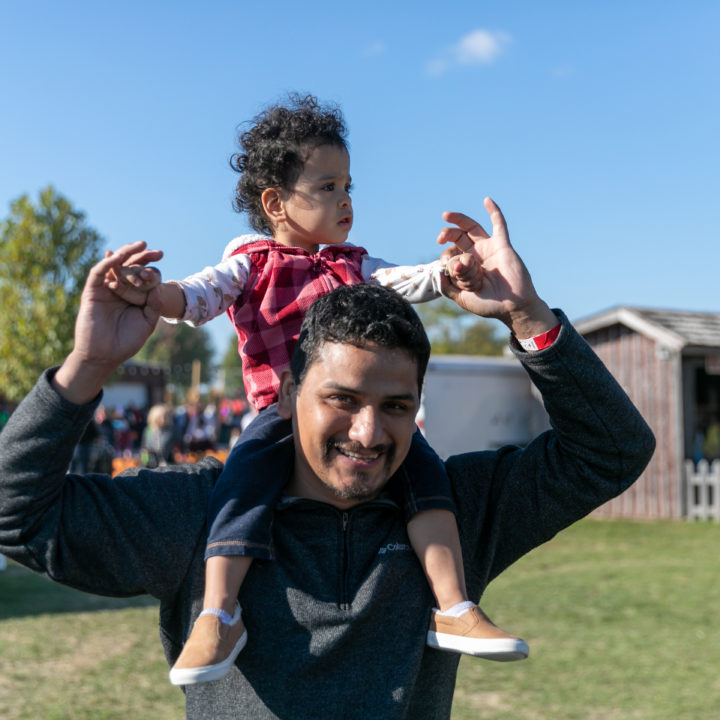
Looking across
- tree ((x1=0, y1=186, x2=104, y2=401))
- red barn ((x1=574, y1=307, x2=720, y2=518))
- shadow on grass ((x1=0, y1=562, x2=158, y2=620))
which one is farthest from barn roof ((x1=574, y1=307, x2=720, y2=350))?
tree ((x1=0, y1=186, x2=104, y2=401))

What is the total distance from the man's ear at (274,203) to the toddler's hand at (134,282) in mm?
915

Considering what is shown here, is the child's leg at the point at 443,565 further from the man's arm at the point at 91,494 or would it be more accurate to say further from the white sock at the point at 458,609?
the man's arm at the point at 91,494

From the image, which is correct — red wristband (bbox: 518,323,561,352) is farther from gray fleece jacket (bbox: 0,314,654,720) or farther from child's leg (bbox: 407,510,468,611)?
child's leg (bbox: 407,510,468,611)

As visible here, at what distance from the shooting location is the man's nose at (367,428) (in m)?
2.19

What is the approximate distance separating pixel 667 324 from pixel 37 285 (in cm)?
2506

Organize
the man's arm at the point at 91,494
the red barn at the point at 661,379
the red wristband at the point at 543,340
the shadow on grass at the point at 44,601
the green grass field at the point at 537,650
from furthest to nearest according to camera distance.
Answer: the red barn at the point at 661,379 → the shadow on grass at the point at 44,601 → the green grass field at the point at 537,650 → the red wristband at the point at 543,340 → the man's arm at the point at 91,494

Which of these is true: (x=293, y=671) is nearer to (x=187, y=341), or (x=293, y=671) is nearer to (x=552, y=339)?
(x=552, y=339)

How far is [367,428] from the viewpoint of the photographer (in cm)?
220

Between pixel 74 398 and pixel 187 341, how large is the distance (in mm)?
87027

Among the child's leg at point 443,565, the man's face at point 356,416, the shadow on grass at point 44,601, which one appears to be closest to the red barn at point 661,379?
the shadow on grass at point 44,601

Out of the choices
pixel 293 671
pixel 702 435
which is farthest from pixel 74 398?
pixel 702 435

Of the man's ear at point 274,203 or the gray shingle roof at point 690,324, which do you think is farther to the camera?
the gray shingle roof at point 690,324

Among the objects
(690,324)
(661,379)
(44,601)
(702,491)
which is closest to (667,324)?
(690,324)

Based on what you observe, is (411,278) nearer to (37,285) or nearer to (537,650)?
(537,650)
